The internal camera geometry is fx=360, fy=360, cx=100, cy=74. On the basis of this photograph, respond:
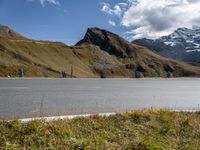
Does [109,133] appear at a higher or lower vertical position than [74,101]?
higher

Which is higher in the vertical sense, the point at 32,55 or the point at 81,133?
the point at 32,55

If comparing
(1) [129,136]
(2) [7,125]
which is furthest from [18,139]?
(1) [129,136]

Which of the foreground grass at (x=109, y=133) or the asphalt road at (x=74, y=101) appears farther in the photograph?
the asphalt road at (x=74, y=101)

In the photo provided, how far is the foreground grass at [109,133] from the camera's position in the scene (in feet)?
37.9

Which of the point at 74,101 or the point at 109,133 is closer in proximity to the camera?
the point at 109,133

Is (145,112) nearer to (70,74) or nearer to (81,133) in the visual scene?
(81,133)

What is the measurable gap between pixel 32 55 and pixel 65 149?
165499 millimetres

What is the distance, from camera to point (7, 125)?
12.8 metres

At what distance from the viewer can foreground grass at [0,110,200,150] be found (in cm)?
1154

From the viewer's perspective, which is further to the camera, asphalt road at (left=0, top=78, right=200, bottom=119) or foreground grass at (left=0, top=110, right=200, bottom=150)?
asphalt road at (left=0, top=78, right=200, bottom=119)

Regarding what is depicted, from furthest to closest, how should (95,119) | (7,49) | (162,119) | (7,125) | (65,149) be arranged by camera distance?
(7,49)
(162,119)
(95,119)
(7,125)
(65,149)

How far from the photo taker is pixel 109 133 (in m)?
13.8

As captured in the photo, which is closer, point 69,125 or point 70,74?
point 69,125

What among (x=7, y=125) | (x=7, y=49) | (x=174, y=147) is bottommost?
(x=174, y=147)
